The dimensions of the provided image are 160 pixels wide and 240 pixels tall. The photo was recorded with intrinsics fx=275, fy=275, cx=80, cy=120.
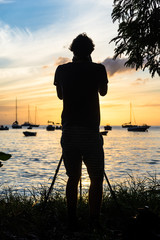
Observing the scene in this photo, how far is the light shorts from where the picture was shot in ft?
9.73

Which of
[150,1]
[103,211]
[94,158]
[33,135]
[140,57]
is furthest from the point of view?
[33,135]

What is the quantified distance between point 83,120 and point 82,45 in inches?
33.9

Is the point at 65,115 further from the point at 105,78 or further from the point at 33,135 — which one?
the point at 33,135

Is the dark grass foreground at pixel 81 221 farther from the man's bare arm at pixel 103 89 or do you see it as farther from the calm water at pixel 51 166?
the man's bare arm at pixel 103 89

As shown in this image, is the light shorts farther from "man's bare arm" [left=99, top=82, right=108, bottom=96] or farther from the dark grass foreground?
the dark grass foreground

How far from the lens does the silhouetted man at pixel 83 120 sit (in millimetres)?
2947

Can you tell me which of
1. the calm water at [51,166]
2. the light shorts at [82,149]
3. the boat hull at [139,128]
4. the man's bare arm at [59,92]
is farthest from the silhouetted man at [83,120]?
the boat hull at [139,128]

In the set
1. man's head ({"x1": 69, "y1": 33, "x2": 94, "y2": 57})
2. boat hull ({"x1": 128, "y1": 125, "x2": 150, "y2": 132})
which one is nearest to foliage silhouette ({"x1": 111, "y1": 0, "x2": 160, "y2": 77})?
man's head ({"x1": 69, "y1": 33, "x2": 94, "y2": 57})

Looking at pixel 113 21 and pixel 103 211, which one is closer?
pixel 103 211

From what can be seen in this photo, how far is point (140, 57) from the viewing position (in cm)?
486

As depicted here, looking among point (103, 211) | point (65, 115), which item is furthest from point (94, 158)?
point (103, 211)

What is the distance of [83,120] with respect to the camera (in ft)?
9.64

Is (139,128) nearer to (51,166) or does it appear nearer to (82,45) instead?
(51,166)

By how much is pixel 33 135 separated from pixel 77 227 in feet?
244
